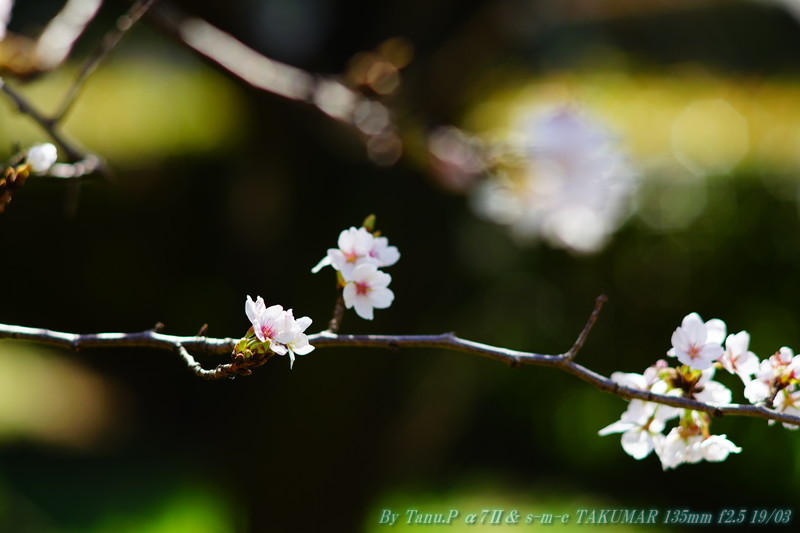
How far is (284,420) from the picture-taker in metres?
2.17

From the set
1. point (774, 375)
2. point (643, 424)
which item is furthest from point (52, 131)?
point (774, 375)

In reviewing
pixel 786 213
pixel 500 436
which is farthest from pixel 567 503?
pixel 786 213

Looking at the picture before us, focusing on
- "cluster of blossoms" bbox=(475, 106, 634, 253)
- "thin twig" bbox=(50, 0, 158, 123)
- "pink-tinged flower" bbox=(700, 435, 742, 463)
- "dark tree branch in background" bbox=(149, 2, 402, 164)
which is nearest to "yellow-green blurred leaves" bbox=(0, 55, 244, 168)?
"dark tree branch in background" bbox=(149, 2, 402, 164)

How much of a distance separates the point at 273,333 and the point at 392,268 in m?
1.35

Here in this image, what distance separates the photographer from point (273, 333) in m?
0.83

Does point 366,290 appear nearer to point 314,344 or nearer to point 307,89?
point 314,344

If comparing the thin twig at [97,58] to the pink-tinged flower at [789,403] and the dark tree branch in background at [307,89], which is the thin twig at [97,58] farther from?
the pink-tinged flower at [789,403]

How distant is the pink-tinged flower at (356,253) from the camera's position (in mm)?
917

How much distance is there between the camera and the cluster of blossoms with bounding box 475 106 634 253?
192cm

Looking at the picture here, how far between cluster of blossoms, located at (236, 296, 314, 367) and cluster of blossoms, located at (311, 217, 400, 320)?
10 cm

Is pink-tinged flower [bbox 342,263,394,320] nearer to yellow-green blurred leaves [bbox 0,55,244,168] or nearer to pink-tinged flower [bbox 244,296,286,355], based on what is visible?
pink-tinged flower [bbox 244,296,286,355]

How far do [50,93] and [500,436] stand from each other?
4.79 m

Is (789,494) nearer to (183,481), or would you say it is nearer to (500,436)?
(500,436)

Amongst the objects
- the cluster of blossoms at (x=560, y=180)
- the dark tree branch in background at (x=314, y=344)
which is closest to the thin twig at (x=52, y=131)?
the dark tree branch in background at (x=314, y=344)
